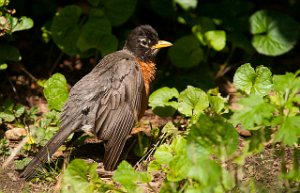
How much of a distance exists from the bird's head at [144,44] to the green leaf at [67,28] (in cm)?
71

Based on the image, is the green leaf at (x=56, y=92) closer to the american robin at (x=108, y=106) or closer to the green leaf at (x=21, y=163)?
the american robin at (x=108, y=106)

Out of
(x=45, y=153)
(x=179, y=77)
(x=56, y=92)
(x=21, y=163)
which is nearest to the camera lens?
(x=45, y=153)

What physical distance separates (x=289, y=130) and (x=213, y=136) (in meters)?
0.46

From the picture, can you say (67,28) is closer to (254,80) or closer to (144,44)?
(144,44)

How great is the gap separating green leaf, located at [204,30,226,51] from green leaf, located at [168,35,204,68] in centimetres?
13

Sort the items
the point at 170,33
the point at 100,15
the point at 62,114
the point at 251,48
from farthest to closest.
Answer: the point at 170,33
the point at 251,48
the point at 100,15
the point at 62,114

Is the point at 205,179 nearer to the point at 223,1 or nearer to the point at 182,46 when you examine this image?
the point at 182,46

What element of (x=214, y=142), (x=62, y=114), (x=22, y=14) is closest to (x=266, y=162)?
(x=214, y=142)

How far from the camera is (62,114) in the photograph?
5.65m

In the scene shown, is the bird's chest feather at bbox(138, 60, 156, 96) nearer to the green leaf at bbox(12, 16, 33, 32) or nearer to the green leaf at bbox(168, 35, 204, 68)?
the green leaf at bbox(168, 35, 204, 68)

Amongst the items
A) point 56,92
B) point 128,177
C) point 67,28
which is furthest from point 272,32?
point 128,177

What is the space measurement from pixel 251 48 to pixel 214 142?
11.2 ft

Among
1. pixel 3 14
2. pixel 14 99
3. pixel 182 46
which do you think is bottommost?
pixel 14 99

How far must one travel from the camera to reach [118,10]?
22.5 feet
